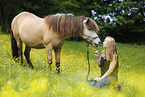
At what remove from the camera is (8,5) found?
12844mm

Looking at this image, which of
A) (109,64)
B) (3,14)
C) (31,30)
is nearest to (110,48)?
(109,64)

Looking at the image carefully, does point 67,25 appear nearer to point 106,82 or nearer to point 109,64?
point 109,64

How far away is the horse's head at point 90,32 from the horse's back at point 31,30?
4.21 feet

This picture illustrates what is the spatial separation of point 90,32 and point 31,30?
1.81 m

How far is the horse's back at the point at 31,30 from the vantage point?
4418 millimetres

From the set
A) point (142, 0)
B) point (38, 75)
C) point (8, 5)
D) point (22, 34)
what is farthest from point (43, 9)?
point (142, 0)

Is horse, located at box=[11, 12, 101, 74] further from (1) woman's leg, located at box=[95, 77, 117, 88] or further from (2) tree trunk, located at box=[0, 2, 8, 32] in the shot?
(2) tree trunk, located at box=[0, 2, 8, 32]

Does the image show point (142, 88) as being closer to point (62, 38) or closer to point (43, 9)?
point (62, 38)

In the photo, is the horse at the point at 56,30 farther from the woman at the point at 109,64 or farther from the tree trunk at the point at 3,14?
the tree trunk at the point at 3,14

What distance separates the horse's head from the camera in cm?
408

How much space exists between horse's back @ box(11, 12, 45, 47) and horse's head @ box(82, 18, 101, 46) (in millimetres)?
1282

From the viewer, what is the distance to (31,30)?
4500mm

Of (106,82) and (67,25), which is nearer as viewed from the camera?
(106,82)

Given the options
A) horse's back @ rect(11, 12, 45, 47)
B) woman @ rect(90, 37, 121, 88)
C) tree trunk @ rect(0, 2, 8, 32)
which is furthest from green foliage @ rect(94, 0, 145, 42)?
woman @ rect(90, 37, 121, 88)
